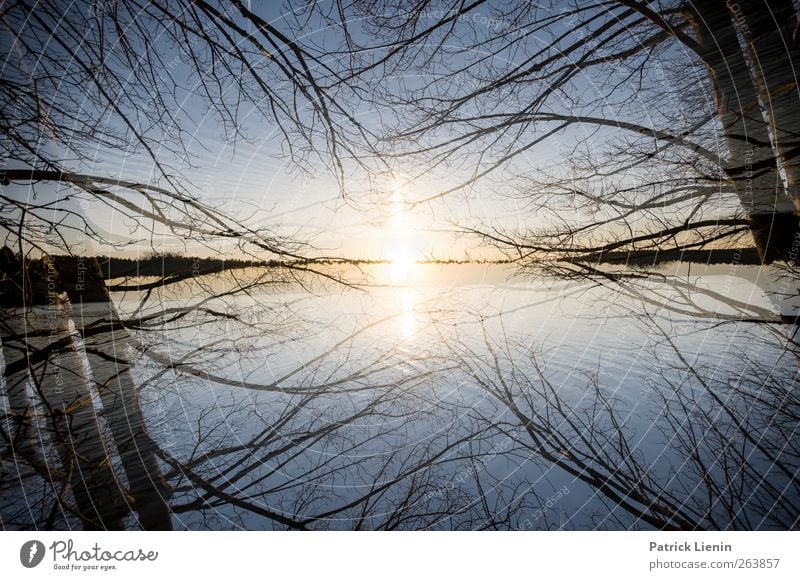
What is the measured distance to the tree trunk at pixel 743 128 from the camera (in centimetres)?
103

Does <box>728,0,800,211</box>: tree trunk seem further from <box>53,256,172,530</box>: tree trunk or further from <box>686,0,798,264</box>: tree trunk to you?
<box>53,256,172,530</box>: tree trunk

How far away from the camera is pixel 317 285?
112cm

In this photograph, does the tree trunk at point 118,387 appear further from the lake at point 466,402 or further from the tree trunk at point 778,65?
the tree trunk at point 778,65

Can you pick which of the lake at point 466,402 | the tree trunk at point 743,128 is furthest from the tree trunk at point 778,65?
the lake at point 466,402

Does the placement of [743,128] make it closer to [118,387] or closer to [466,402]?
[466,402]

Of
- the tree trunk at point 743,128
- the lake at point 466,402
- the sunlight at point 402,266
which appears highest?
the tree trunk at point 743,128

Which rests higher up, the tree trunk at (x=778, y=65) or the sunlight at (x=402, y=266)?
the tree trunk at (x=778, y=65)

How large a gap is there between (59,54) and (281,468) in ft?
5.98

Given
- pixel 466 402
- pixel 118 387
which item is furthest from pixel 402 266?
pixel 118 387

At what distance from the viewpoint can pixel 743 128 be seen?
1.03 meters

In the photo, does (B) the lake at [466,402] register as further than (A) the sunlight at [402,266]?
No

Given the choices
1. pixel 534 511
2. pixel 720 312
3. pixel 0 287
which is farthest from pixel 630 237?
pixel 0 287

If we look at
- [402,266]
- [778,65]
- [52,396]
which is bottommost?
[52,396]

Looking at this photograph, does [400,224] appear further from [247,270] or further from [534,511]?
[534,511]
